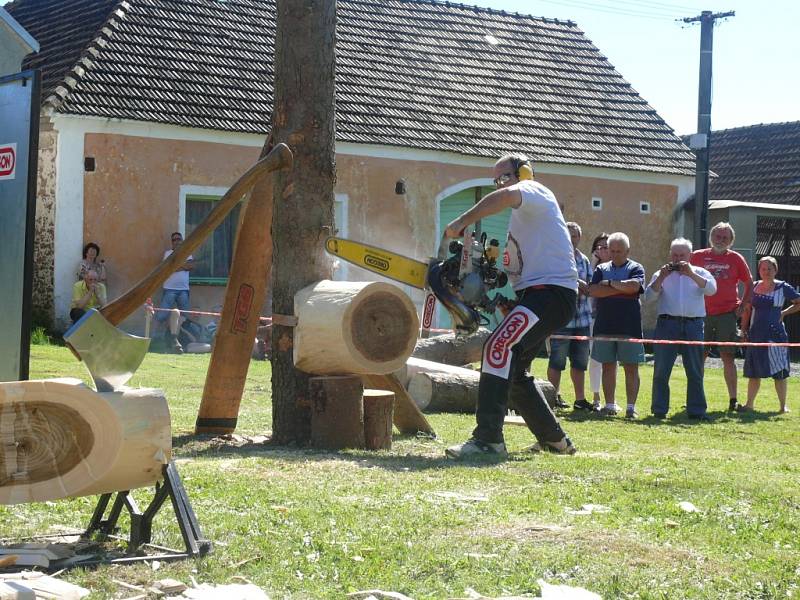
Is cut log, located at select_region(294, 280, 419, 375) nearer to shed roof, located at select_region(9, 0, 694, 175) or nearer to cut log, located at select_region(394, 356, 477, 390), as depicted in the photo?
cut log, located at select_region(394, 356, 477, 390)

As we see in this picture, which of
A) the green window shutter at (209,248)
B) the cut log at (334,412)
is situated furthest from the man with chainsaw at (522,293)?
the green window shutter at (209,248)

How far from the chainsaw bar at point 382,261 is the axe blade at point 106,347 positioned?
2888mm

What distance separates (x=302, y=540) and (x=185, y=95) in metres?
15.3

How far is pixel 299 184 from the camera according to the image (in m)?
7.98

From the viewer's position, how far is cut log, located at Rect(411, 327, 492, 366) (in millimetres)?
12734

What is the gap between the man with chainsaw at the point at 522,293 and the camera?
7359mm

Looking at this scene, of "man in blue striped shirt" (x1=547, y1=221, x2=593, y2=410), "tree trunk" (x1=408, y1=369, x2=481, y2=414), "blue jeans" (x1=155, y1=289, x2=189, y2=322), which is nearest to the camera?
"tree trunk" (x1=408, y1=369, x2=481, y2=414)

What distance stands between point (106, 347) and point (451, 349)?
819cm

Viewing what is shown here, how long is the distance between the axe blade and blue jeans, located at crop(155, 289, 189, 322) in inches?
517

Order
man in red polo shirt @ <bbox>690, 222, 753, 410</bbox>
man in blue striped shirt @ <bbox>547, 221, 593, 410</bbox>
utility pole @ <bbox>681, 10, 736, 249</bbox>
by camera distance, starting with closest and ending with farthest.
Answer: man in blue striped shirt @ <bbox>547, 221, 593, 410</bbox>
man in red polo shirt @ <bbox>690, 222, 753, 410</bbox>
utility pole @ <bbox>681, 10, 736, 249</bbox>

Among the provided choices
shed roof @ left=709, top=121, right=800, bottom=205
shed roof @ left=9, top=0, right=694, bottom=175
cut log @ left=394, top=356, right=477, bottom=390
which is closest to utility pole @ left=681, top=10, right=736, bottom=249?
shed roof @ left=9, top=0, right=694, bottom=175

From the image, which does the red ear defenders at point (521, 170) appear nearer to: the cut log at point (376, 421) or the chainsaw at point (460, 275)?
the chainsaw at point (460, 275)

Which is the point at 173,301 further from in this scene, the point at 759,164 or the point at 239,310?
the point at 759,164

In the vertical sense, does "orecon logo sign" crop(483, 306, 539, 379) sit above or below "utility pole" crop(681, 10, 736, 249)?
below
